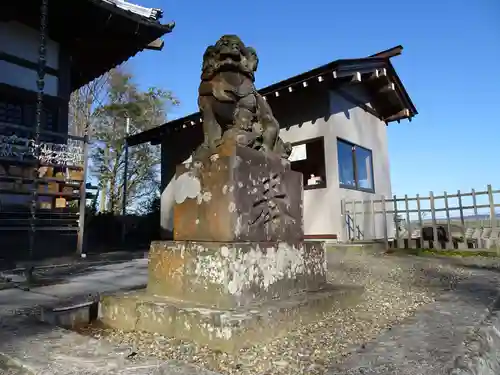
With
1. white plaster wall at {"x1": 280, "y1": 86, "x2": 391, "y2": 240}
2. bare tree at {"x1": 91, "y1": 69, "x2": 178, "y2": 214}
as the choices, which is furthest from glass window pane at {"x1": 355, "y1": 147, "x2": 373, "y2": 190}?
bare tree at {"x1": 91, "y1": 69, "x2": 178, "y2": 214}

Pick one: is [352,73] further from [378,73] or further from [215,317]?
[215,317]

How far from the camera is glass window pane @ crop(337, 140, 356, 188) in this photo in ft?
32.1

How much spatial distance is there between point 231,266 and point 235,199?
18.3 inches

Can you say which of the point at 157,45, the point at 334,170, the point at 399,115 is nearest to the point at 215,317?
the point at 334,170

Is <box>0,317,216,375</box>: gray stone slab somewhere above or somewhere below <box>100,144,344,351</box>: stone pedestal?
below

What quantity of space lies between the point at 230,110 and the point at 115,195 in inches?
798

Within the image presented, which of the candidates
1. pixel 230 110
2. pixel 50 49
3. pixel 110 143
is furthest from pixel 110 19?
pixel 110 143

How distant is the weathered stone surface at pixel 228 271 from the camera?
7.45ft

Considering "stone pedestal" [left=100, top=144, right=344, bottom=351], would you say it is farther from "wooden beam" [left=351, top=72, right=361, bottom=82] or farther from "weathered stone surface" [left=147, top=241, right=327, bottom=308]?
"wooden beam" [left=351, top=72, right=361, bottom=82]

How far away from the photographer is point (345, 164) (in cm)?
1005

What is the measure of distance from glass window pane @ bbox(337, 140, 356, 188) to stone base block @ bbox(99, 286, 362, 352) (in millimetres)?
7299

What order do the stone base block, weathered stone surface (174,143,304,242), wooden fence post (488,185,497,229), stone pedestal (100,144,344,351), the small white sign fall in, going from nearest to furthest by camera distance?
1. the stone base block
2. stone pedestal (100,144,344,351)
3. weathered stone surface (174,143,304,242)
4. wooden fence post (488,185,497,229)
5. the small white sign

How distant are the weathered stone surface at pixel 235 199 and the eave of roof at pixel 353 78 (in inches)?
256

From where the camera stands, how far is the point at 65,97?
33.4 feet
